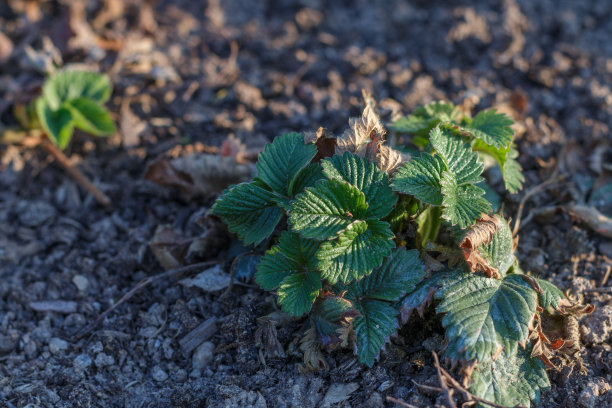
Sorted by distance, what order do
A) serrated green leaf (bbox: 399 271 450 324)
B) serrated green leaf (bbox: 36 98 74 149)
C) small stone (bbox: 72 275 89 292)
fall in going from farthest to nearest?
serrated green leaf (bbox: 36 98 74 149)
small stone (bbox: 72 275 89 292)
serrated green leaf (bbox: 399 271 450 324)

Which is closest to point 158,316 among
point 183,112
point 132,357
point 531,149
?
point 132,357

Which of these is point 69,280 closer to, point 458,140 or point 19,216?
point 19,216

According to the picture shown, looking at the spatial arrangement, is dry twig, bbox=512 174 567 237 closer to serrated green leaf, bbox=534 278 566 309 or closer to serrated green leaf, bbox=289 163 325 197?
serrated green leaf, bbox=534 278 566 309

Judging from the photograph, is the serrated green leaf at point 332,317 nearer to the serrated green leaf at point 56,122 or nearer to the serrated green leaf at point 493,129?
the serrated green leaf at point 493,129

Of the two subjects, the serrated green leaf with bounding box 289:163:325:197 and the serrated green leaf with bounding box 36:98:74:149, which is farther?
the serrated green leaf with bounding box 36:98:74:149

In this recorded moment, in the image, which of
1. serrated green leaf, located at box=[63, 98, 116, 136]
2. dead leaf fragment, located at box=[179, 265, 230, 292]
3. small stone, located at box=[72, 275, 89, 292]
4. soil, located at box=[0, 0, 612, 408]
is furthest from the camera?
serrated green leaf, located at box=[63, 98, 116, 136]

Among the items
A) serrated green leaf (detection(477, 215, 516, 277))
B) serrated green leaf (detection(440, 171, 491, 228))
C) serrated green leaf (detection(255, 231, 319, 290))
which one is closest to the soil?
serrated green leaf (detection(255, 231, 319, 290))
